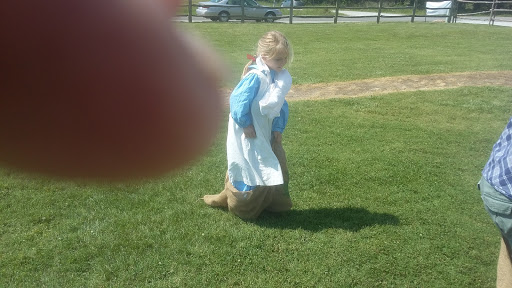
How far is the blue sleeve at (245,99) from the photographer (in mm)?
2965

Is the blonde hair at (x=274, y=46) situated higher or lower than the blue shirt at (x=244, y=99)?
higher

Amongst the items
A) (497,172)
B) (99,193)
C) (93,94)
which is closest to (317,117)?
(99,193)

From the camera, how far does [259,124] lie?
307 cm

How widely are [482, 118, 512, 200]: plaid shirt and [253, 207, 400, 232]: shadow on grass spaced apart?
1.35 metres

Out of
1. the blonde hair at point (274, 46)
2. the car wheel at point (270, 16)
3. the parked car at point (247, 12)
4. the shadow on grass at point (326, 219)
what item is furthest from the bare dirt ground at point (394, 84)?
the car wheel at point (270, 16)

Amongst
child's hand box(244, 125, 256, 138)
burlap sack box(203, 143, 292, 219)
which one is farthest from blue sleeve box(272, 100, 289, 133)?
child's hand box(244, 125, 256, 138)

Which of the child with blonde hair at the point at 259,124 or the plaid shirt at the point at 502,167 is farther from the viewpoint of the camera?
the child with blonde hair at the point at 259,124

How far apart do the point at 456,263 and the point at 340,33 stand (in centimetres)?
1373

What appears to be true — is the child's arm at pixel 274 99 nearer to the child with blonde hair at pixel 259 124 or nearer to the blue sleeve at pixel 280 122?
the child with blonde hair at pixel 259 124

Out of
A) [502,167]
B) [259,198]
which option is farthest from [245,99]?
[502,167]

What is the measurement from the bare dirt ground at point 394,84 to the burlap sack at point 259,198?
12.6 ft

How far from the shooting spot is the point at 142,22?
1.08 metres

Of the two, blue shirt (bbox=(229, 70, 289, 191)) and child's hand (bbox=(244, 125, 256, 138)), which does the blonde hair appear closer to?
blue shirt (bbox=(229, 70, 289, 191))

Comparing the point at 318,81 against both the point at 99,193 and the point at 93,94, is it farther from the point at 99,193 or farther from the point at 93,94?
the point at 93,94
